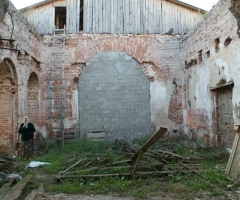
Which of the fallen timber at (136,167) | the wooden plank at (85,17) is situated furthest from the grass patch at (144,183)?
the wooden plank at (85,17)

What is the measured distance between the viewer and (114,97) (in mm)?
11211

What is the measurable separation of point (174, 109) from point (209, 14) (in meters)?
4.37

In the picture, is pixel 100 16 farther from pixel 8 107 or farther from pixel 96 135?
pixel 8 107

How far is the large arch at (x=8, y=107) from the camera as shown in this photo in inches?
328

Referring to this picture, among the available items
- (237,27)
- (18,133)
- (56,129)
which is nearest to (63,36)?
(56,129)

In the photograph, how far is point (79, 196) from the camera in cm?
477

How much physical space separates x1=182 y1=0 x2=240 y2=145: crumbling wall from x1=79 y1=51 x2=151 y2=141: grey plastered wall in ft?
6.28

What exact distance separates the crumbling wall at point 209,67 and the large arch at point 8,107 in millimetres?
6662

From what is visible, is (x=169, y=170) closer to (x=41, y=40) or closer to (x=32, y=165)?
(x=32, y=165)

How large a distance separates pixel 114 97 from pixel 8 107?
14.5 feet

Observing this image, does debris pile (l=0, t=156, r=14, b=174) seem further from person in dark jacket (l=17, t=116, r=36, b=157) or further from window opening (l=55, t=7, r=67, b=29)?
window opening (l=55, t=7, r=67, b=29)

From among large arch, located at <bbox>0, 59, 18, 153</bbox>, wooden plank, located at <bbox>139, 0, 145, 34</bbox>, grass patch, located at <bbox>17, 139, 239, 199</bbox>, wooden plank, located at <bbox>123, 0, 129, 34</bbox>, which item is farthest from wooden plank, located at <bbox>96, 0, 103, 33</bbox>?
grass patch, located at <bbox>17, 139, 239, 199</bbox>

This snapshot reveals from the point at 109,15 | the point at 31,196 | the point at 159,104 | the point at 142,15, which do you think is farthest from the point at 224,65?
the point at 31,196

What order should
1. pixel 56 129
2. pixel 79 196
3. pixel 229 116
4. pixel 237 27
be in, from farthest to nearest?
pixel 56 129 < pixel 229 116 < pixel 237 27 < pixel 79 196
